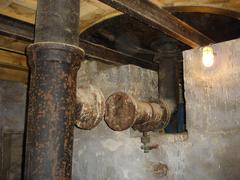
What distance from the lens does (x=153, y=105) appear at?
2.33 metres

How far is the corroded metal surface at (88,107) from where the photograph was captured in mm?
1844

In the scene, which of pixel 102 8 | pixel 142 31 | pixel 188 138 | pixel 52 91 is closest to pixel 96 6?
pixel 102 8

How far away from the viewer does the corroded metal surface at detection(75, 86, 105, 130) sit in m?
1.84

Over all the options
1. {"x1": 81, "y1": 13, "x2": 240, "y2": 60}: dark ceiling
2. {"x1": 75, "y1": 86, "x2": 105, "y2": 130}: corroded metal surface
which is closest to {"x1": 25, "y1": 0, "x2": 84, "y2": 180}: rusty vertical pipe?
{"x1": 75, "y1": 86, "x2": 105, "y2": 130}: corroded metal surface

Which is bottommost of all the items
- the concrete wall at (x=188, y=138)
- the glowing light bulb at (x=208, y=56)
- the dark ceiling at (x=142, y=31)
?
the concrete wall at (x=188, y=138)

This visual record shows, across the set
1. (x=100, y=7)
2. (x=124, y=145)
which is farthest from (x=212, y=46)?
(x=124, y=145)

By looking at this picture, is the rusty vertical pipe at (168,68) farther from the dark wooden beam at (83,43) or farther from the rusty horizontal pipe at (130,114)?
the dark wooden beam at (83,43)

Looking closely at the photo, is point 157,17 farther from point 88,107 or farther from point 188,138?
point 188,138

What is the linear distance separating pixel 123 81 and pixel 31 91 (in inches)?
51.7

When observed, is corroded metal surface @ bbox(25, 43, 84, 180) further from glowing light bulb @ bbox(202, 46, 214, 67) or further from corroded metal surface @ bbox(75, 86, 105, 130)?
glowing light bulb @ bbox(202, 46, 214, 67)

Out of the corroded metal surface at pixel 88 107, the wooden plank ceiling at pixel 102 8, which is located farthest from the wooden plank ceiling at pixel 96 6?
the corroded metal surface at pixel 88 107

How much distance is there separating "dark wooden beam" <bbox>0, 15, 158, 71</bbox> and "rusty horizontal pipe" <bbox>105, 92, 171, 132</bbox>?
0.85 metres

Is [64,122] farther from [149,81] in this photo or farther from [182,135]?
[149,81]

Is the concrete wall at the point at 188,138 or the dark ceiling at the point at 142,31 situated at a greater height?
the dark ceiling at the point at 142,31
